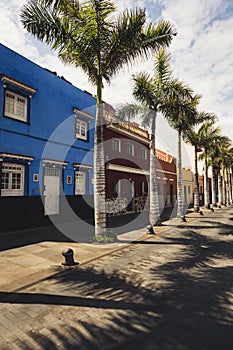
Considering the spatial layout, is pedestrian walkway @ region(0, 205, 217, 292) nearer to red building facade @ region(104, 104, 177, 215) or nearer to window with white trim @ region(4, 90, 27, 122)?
window with white trim @ region(4, 90, 27, 122)

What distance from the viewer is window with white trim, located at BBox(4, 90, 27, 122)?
1063cm

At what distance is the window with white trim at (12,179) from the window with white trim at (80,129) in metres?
5.15

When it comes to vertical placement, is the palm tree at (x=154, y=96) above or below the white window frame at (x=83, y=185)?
above

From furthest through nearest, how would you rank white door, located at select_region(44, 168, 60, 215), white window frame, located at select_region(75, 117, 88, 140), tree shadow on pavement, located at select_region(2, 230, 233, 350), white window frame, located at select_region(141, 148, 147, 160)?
white window frame, located at select_region(141, 148, 147, 160) < white window frame, located at select_region(75, 117, 88, 140) < white door, located at select_region(44, 168, 60, 215) < tree shadow on pavement, located at select_region(2, 230, 233, 350)

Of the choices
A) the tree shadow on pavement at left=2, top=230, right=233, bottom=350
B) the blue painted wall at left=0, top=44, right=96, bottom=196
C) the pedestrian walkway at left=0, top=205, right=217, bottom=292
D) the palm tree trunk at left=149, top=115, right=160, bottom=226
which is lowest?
the tree shadow on pavement at left=2, top=230, right=233, bottom=350

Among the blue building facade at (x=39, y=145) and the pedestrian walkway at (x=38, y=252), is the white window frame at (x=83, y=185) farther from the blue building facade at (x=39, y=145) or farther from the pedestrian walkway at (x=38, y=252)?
the pedestrian walkway at (x=38, y=252)

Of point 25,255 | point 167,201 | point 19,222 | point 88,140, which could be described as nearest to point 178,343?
point 25,255

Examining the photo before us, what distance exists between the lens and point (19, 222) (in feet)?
33.9

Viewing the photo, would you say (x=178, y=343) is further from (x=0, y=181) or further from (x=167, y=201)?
(x=167, y=201)

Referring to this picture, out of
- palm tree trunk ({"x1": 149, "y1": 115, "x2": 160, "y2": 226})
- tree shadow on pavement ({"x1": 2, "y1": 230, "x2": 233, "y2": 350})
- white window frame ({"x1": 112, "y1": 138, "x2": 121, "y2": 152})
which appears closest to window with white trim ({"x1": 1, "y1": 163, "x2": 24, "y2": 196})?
tree shadow on pavement ({"x1": 2, "y1": 230, "x2": 233, "y2": 350})

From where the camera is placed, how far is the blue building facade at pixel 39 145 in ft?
33.9

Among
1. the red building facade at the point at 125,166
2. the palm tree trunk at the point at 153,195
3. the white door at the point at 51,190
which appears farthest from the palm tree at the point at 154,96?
the white door at the point at 51,190

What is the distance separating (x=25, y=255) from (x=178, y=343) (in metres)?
5.47

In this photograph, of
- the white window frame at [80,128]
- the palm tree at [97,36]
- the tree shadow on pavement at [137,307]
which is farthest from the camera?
the white window frame at [80,128]
